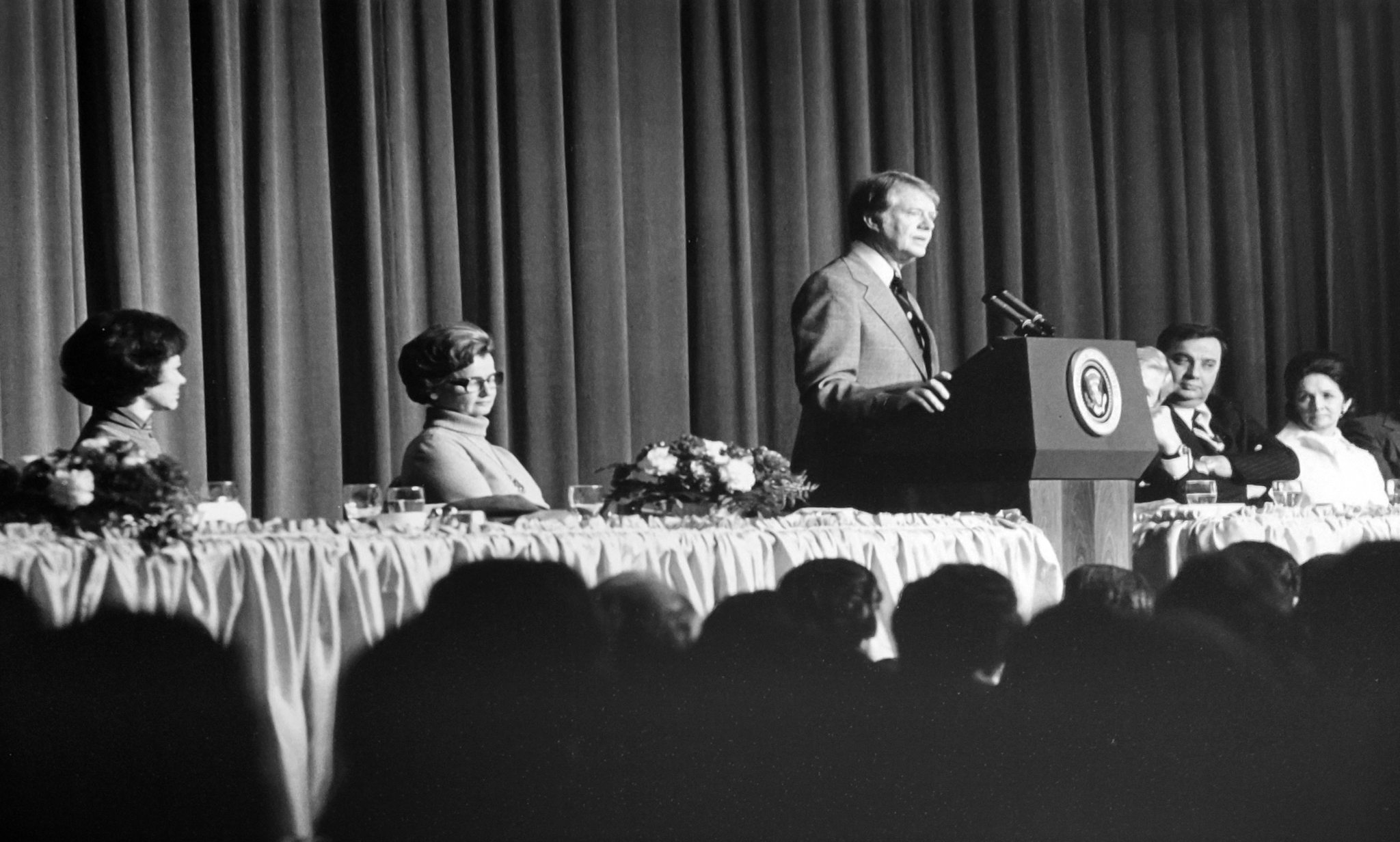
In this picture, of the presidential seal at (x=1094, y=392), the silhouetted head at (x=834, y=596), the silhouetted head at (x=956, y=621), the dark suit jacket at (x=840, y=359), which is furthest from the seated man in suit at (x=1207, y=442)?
the silhouetted head at (x=834, y=596)

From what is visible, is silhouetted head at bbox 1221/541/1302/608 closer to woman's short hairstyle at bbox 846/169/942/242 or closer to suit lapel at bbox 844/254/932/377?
suit lapel at bbox 844/254/932/377

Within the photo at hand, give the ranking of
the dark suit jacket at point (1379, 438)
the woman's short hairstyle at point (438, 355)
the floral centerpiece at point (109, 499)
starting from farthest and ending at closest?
the dark suit jacket at point (1379, 438) → the woman's short hairstyle at point (438, 355) → the floral centerpiece at point (109, 499)

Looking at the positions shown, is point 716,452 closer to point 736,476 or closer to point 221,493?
point 736,476

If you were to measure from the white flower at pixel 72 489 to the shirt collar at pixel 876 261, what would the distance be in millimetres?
1811

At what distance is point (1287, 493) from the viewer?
3602 millimetres

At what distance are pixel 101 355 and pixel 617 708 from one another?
1.35 meters

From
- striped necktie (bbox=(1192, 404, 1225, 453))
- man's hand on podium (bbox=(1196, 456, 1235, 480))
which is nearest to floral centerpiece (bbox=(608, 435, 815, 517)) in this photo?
man's hand on podium (bbox=(1196, 456, 1235, 480))

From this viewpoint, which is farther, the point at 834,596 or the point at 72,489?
the point at 834,596

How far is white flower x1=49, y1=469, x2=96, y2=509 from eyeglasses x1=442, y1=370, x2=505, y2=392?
134cm

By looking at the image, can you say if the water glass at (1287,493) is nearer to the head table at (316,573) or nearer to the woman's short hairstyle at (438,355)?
Result: the head table at (316,573)

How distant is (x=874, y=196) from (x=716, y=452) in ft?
3.21

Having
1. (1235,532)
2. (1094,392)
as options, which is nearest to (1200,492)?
(1235,532)

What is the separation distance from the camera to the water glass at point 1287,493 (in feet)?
11.7

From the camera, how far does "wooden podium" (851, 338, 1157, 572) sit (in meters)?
2.98
